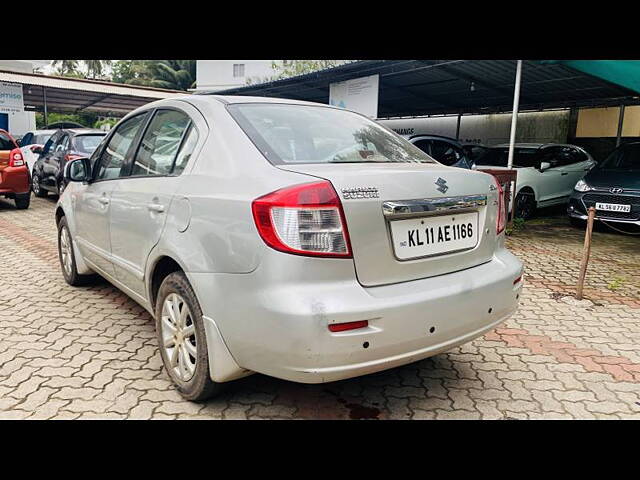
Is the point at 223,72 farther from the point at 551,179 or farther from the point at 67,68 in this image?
the point at 551,179

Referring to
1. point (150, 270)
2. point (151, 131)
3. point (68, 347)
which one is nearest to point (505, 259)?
point (150, 270)

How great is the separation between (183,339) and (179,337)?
4cm

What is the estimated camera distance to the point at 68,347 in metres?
3.35

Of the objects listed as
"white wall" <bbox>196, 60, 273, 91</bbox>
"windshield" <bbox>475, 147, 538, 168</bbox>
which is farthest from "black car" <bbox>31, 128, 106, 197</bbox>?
"white wall" <bbox>196, 60, 273, 91</bbox>

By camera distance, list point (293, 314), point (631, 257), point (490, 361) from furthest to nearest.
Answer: point (631, 257) < point (490, 361) < point (293, 314)

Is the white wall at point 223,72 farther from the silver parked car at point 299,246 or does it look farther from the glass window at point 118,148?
the silver parked car at point 299,246

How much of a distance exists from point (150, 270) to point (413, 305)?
4.90ft

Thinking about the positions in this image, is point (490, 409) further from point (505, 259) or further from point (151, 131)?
point (151, 131)

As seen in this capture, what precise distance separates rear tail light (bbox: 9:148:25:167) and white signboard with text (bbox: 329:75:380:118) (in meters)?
6.14

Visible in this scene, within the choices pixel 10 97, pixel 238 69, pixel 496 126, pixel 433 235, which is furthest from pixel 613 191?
pixel 238 69

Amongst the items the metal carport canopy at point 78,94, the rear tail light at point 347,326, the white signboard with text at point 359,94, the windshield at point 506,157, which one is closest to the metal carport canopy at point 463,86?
the white signboard with text at point 359,94

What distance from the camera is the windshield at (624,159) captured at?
860cm

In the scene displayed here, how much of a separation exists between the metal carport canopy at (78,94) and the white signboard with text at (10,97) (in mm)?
239

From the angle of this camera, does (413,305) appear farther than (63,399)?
No
